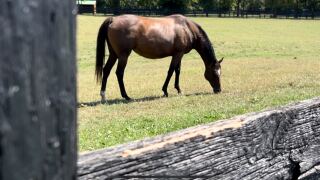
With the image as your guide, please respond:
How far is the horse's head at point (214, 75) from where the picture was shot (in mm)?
13020

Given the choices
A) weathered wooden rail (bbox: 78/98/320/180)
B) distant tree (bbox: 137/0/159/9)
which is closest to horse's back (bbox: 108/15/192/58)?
weathered wooden rail (bbox: 78/98/320/180)

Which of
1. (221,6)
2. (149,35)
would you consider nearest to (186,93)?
(149,35)

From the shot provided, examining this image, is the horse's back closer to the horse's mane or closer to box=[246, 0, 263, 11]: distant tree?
the horse's mane

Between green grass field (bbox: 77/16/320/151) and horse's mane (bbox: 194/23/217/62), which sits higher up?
horse's mane (bbox: 194/23/217/62)

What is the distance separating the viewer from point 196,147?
1.93m

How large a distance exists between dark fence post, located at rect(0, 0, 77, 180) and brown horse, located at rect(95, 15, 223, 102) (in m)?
10.7

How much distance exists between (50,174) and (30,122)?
11 centimetres

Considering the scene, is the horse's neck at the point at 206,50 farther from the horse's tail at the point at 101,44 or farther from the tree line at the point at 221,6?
the tree line at the point at 221,6

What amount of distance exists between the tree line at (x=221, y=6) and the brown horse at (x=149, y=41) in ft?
225

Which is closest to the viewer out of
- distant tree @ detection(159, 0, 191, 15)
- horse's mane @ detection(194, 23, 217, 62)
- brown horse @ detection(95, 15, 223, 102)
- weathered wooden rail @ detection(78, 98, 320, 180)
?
weathered wooden rail @ detection(78, 98, 320, 180)

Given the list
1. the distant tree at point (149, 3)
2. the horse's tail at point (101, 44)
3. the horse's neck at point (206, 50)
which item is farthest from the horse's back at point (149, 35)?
the distant tree at point (149, 3)

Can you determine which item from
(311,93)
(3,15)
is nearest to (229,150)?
(3,15)

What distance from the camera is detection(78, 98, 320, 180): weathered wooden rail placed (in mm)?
1652

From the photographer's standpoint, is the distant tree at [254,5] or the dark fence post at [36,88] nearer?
the dark fence post at [36,88]
